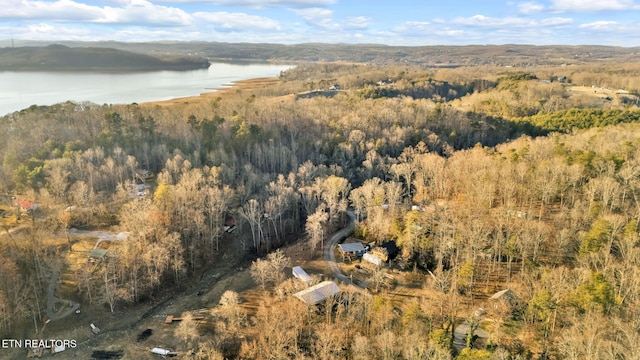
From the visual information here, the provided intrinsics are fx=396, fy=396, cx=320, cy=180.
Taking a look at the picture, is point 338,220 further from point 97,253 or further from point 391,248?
point 97,253

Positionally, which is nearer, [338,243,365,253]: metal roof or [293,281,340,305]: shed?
[293,281,340,305]: shed

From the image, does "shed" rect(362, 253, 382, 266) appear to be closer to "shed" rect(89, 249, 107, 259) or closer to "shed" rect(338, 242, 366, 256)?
"shed" rect(338, 242, 366, 256)

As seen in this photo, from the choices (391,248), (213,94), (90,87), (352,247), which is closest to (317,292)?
(352,247)

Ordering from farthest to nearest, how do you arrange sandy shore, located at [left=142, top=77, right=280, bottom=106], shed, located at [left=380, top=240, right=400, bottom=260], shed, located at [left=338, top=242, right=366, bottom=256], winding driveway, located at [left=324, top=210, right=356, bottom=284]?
1. sandy shore, located at [left=142, top=77, right=280, bottom=106]
2. shed, located at [left=338, top=242, right=366, bottom=256]
3. shed, located at [left=380, top=240, right=400, bottom=260]
4. winding driveway, located at [left=324, top=210, right=356, bottom=284]

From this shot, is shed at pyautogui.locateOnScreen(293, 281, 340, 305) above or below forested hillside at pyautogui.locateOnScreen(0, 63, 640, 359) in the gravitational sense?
below

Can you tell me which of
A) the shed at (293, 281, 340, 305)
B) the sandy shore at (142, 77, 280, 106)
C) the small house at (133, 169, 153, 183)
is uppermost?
the sandy shore at (142, 77, 280, 106)

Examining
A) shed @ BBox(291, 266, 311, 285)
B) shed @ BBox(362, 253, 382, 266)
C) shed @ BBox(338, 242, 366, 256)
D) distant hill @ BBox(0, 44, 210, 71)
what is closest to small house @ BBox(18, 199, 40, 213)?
Result: shed @ BBox(291, 266, 311, 285)

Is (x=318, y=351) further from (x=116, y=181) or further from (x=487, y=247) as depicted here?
(x=116, y=181)
